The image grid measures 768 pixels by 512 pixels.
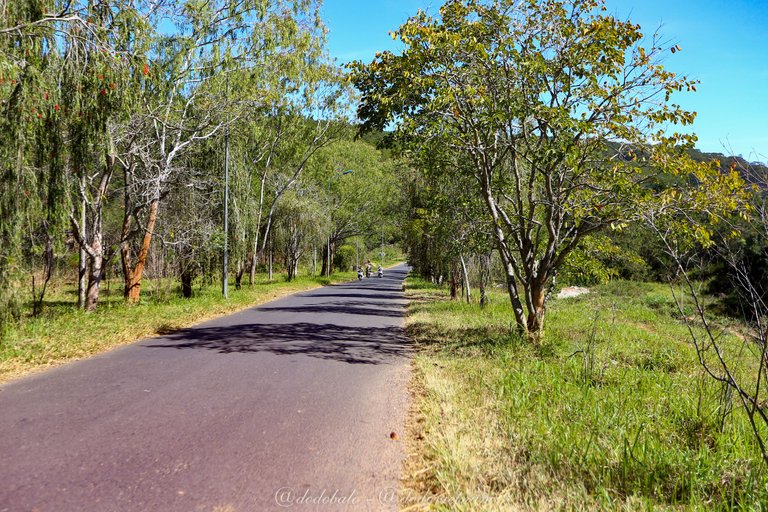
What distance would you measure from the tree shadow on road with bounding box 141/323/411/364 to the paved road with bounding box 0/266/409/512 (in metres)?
0.20

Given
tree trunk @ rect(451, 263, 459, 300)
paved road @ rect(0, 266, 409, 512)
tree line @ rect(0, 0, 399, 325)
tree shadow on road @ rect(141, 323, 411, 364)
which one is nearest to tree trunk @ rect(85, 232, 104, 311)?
tree line @ rect(0, 0, 399, 325)

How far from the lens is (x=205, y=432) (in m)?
5.05

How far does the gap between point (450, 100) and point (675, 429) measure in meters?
6.21

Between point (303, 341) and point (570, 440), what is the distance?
734 centimetres

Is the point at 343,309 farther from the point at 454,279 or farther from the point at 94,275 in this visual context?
the point at 94,275

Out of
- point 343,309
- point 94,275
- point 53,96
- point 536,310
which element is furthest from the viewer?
point 343,309

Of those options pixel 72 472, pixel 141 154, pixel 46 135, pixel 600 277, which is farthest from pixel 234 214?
pixel 72 472

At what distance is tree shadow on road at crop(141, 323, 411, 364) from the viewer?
9742mm

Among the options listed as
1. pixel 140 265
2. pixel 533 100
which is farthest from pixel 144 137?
pixel 533 100

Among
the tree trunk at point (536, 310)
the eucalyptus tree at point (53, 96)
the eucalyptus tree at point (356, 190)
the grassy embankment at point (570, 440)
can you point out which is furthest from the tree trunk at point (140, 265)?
the eucalyptus tree at point (356, 190)

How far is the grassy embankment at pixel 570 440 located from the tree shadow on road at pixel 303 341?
1465 mm

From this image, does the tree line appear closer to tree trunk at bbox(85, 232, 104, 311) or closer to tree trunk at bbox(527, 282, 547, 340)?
tree trunk at bbox(85, 232, 104, 311)

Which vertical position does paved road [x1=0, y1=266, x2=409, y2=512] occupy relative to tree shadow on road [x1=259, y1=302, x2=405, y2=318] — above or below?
above

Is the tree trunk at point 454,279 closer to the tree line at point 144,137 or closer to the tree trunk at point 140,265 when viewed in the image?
the tree line at point 144,137
